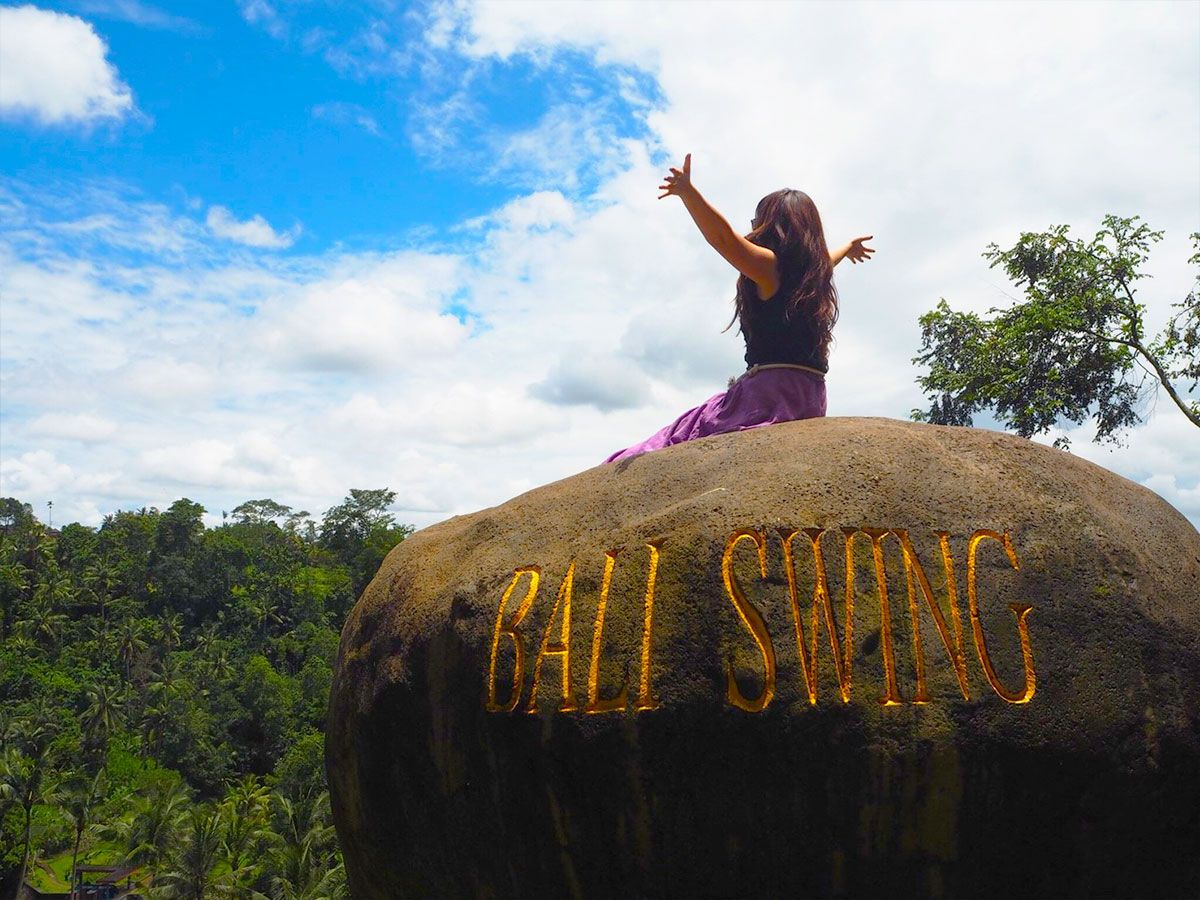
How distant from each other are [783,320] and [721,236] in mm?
495

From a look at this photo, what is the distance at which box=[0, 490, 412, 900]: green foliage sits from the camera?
23625mm

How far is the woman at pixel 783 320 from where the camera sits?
179 inches

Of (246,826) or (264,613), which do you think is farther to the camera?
(264,613)

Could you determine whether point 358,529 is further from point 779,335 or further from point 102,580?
point 779,335

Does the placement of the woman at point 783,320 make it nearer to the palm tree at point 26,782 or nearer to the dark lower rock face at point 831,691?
the dark lower rock face at point 831,691

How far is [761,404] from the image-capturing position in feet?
15.0

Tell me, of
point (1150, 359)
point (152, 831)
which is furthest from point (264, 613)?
point (1150, 359)

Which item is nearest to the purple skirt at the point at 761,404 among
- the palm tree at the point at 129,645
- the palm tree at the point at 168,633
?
the palm tree at the point at 129,645

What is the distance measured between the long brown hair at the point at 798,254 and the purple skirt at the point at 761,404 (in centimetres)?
19

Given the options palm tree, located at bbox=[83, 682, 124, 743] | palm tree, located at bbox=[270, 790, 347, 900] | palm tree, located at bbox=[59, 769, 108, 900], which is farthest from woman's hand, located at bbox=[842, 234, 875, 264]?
palm tree, located at bbox=[83, 682, 124, 743]

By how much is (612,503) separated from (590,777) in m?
1.01

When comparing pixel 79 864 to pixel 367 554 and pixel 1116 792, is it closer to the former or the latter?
pixel 367 554

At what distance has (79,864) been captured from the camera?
31.1 m

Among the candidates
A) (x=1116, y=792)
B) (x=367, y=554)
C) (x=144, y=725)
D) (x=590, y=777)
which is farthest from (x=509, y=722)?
(x=367, y=554)
